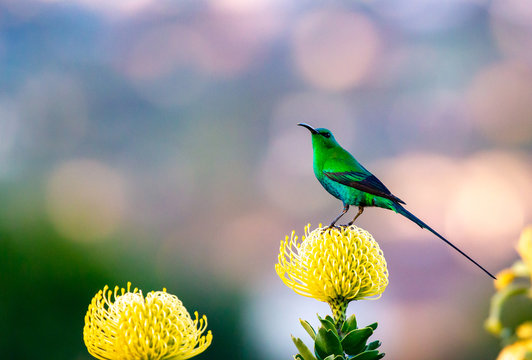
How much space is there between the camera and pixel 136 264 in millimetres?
15289

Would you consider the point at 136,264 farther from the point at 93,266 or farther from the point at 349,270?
the point at 349,270

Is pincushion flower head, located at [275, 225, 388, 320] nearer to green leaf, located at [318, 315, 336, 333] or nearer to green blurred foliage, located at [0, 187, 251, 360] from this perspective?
green leaf, located at [318, 315, 336, 333]

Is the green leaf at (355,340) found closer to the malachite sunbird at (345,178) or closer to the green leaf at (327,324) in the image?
the green leaf at (327,324)

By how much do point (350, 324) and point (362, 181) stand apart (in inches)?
45.4

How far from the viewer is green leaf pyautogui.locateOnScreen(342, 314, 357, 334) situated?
2.37 meters

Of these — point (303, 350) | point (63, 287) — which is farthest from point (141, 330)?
point (63, 287)

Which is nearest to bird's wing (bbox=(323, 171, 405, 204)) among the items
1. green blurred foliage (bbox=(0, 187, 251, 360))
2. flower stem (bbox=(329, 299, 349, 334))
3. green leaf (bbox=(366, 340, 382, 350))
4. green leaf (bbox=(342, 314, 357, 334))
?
flower stem (bbox=(329, 299, 349, 334))

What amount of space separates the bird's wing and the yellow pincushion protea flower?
4.00 feet

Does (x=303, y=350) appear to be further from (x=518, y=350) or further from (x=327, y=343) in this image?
(x=518, y=350)

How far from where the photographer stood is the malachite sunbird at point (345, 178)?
3.32m

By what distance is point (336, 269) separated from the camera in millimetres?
2701

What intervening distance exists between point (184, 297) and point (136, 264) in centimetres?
152

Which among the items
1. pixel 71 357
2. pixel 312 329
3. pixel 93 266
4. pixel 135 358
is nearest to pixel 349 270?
pixel 312 329

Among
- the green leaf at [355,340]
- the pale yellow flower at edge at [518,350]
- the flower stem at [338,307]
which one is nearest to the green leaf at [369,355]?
the green leaf at [355,340]
